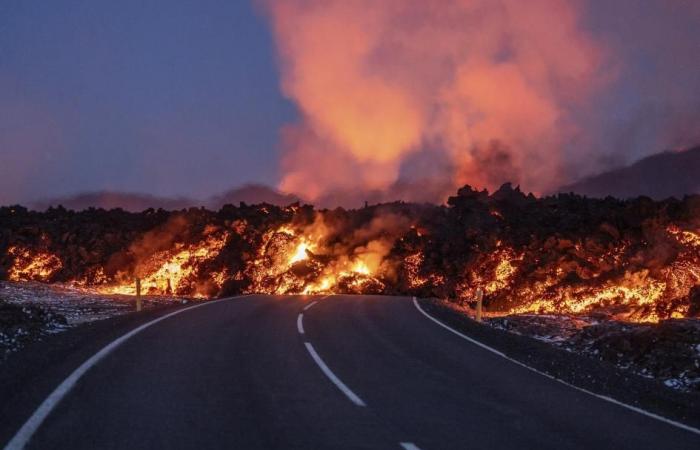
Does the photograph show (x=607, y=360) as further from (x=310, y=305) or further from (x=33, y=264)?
(x=33, y=264)

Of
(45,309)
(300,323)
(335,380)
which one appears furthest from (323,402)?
(45,309)

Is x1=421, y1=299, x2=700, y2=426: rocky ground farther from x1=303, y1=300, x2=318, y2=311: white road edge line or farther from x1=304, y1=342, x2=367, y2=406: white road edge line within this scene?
x1=303, y1=300, x2=318, y2=311: white road edge line

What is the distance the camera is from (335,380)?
33.6 feet

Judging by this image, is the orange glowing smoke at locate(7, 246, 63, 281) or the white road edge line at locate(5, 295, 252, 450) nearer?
the white road edge line at locate(5, 295, 252, 450)

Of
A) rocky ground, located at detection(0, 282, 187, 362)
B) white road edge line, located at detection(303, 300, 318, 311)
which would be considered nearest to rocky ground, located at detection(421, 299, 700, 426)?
white road edge line, located at detection(303, 300, 318, 311)

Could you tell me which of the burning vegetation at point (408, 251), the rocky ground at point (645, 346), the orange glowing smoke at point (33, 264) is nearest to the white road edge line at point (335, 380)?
the rocky ground at point (645, 346)

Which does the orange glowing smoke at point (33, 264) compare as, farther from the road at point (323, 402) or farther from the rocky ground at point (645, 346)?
the rocky ground at point (645, 346)

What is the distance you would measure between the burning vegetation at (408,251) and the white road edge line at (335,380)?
20125 mm

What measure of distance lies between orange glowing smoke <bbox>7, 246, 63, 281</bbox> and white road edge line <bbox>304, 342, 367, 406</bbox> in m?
36.6

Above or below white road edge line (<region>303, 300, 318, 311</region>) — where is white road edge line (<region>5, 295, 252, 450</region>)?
below

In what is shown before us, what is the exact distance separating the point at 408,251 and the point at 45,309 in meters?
26.5

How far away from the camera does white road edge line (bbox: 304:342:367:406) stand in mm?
8906

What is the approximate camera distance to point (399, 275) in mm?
40906

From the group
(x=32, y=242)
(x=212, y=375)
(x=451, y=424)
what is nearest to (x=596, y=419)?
(x=451, y=424)
